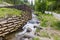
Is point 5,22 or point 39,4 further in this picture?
point 39,4

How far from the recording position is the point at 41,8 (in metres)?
26.2

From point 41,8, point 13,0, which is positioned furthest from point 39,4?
point 13,0

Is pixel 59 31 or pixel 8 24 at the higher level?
pixel 8 24

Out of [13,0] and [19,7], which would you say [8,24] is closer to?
[19,7]

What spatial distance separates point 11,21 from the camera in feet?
29.1

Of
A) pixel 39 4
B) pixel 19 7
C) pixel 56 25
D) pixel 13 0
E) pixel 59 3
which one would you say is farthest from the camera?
pixel 13 0

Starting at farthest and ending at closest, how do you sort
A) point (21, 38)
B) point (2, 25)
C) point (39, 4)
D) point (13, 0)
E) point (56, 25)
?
point (13, 0) < point (39, 4) < point (56, 25) < point (21, 38) < point (2, 25)

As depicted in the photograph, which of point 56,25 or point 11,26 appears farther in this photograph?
point 56,25

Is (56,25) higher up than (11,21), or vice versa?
(11,21)

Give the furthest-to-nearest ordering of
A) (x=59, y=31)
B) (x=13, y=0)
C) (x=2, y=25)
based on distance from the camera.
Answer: (x=13, y=0) < (x=59, y=31) < (x=2, y=25)

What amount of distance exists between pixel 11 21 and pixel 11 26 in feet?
1.05

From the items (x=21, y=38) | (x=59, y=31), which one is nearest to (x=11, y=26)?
(x=21, y=38)

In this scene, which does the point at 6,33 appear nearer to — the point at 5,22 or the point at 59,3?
the point at 5,22

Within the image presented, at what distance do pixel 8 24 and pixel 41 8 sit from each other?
18.2m
